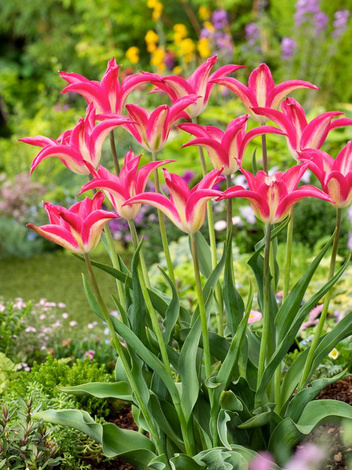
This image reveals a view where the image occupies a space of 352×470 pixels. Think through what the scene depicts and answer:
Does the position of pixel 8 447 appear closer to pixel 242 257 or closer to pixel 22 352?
pixel 22 352

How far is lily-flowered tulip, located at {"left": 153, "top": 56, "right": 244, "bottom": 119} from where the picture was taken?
1.44 m

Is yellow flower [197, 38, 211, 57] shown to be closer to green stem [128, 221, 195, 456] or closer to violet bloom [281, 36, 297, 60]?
violet bloom [281, 36, 297, 60]

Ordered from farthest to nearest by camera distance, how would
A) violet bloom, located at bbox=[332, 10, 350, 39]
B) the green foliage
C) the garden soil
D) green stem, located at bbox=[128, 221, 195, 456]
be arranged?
violet bloom, located at bbox=[332, 10, 350, 39], the green foliage, the garden soil, green stem, located at bbox=[128, 221, 195, 456]

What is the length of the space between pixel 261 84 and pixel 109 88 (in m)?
0.35

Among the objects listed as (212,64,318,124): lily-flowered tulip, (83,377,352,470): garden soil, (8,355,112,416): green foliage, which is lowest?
(83,377,352,470): garden soil

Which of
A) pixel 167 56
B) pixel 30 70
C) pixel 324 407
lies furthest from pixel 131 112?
pixel 30 70

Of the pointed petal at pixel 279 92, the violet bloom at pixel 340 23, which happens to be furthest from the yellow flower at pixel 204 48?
the pointed petal at pixel 279 92

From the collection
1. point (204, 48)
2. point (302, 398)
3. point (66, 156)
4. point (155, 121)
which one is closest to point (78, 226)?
point (66, 156)

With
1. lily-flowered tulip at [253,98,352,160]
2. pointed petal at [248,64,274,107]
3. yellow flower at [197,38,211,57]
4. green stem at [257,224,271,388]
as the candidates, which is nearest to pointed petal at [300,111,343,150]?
lily-flowered tulip at [253,98,352,160]

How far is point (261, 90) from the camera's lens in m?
1.44

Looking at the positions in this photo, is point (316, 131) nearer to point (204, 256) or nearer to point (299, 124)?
point (299, 124)

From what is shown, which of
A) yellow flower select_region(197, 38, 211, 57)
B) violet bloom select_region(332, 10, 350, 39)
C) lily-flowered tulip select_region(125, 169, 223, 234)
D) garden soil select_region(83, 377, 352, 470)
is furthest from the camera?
yellow flower select_region(197, 38, 211, 57)

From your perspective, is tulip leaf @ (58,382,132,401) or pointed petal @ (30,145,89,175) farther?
tulip leaf @ (58,382,132,401)

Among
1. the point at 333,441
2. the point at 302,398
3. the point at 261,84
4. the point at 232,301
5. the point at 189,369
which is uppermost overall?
the point at 261,84
